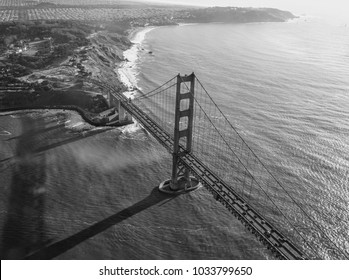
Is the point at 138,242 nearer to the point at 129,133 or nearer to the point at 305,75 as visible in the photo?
the point at 129,133

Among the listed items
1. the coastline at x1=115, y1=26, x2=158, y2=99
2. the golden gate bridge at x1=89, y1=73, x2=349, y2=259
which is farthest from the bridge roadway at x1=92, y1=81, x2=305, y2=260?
the coastline at x1=115, y1=26, x2=158, y2=99

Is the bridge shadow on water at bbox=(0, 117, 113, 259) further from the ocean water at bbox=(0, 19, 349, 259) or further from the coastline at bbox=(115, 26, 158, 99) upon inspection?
the coastline at bbox=(115, 26, 158, 99)

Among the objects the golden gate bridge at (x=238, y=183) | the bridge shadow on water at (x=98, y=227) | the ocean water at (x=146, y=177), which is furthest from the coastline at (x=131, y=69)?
the bridge shadow on water at (x=98, y=227)

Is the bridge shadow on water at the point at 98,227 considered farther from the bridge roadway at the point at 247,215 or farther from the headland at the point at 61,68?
the headland at the point at 61,68

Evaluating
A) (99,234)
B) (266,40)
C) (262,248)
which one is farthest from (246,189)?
(266,40)

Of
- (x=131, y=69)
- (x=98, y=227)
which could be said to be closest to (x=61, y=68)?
(x=131, y=69)

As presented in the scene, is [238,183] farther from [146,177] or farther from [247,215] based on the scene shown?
[146,177]
